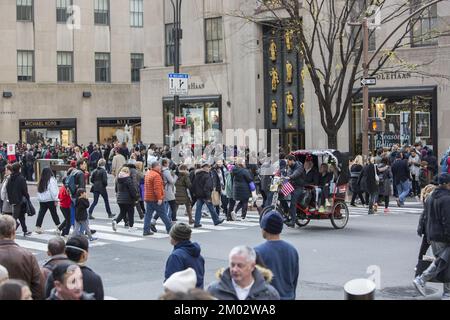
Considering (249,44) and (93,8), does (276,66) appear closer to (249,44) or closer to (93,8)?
(249,44)

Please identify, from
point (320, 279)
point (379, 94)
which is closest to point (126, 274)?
point (320, 279)

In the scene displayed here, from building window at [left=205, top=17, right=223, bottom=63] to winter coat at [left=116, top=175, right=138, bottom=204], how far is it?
22.6m

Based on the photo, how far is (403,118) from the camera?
34.1 metres

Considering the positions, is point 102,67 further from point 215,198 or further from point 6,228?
point 6,228

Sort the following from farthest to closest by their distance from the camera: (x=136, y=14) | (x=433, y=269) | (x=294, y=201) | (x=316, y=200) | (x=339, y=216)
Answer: (x=136, y=14)
(x=339, y=216)
(x=316, y=200)
(x=294, y=201)
(x=433, y=269)

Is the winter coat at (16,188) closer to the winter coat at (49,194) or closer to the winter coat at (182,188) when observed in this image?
the winter coat at (49,194)

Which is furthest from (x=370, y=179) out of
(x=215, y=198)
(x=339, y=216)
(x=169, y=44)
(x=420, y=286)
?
(x=169, y=44)

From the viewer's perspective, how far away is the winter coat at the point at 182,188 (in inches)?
792

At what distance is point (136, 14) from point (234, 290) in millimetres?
48796

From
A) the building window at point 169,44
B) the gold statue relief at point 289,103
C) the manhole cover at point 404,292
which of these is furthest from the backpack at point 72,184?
the building window at point 169,44

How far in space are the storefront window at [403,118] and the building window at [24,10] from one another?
81.2ft

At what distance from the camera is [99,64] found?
5206cm

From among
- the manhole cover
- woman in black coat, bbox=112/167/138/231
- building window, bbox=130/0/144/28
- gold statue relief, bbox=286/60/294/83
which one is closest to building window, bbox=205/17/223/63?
gold statue relief, bbox=286/60/294/83

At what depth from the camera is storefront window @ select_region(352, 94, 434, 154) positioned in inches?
1323
